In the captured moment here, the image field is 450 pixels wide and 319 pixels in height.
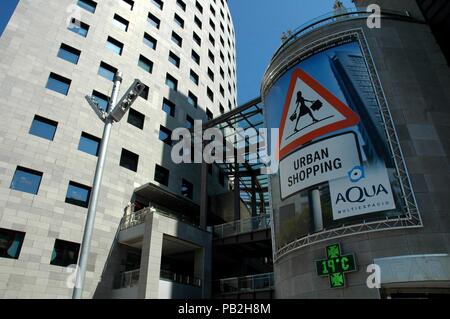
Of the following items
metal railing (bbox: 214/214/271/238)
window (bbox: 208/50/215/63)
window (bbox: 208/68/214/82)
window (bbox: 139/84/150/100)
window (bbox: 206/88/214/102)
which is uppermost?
window (bbox: 208/50/215/63)

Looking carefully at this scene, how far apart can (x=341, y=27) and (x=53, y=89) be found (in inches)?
830

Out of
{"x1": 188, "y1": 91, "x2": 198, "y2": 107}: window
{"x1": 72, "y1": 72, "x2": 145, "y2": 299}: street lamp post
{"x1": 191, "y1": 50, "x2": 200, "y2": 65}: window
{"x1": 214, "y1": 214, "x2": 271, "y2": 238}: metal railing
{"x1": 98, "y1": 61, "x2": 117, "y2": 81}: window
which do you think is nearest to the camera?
{"x1": 72, "y1": 72, "x2": 145, "y2": 299}: street lamp post

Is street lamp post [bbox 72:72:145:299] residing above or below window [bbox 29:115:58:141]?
below

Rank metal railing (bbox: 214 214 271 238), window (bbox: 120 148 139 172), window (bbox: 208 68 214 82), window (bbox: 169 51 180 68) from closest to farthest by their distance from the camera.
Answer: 1. metal railing (bbox: 214 214 271 238)
2. window (bbox: 120 148 139 172)
3. window (bbox: 169 51 180 68)
4. window (bbox: 208 68 214 82)

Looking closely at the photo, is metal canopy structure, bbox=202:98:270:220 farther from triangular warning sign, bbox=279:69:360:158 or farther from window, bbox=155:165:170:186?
triangular warning sign, bbox=279:69:360:158

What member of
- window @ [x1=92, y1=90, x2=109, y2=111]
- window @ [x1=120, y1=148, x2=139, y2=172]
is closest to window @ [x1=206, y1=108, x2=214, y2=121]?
window @ [x1=120, y1=148, x2=139, y2=172]

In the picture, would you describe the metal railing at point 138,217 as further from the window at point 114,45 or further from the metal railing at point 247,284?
the window at point 114,45

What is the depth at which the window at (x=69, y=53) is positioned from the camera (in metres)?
28.3

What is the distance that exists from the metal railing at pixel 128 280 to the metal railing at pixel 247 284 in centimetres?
611

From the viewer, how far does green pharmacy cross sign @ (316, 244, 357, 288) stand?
53.9 ft

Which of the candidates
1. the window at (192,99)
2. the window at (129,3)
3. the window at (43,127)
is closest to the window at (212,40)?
the window at (192,99)

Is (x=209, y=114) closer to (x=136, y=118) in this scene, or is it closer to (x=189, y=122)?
(x=189, y=122)

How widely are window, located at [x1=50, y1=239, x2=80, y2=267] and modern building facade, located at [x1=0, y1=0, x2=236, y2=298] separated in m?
0.07

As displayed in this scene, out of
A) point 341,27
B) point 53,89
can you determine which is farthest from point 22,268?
point 341,27
